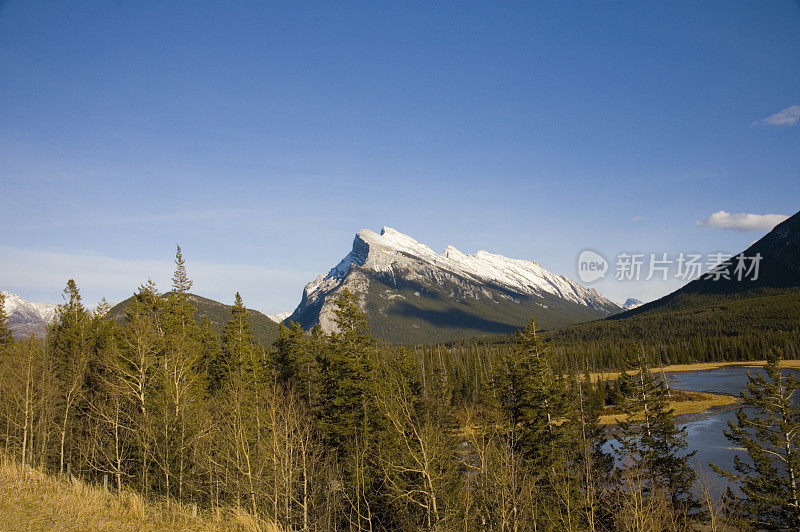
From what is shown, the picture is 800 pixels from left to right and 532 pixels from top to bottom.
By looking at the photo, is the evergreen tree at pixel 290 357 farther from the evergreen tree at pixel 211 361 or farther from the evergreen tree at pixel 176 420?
the evergreen tree at pixel 176 420

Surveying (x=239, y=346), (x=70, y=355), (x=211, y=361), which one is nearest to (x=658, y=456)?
(x=239, y=346)

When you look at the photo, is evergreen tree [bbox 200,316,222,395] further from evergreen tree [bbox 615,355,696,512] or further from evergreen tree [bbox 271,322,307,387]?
evergreen tree [bbox 615,355,696,512]

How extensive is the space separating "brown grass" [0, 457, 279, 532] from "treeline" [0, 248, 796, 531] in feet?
33.5

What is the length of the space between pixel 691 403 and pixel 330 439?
77.7 m

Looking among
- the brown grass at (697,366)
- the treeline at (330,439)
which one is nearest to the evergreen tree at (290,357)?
the treeline at (330,439)

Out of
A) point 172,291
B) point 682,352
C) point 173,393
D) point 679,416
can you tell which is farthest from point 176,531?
point 682,352

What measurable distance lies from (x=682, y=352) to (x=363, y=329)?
17857cm

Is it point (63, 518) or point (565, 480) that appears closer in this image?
point (63, 518)

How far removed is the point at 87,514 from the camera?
14.7 metres

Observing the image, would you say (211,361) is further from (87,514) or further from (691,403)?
(691,403)

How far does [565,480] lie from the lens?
115ft

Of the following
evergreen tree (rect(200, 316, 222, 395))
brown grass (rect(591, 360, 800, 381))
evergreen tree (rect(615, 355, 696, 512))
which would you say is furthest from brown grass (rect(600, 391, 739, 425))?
evergreen tree (rect(200, 316, 222, 395))

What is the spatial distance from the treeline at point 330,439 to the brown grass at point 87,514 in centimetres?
1022

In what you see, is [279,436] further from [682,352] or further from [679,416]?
[682,352]
